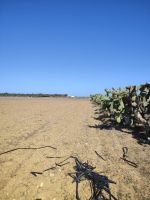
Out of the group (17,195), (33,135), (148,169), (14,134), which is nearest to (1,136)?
(14,134)

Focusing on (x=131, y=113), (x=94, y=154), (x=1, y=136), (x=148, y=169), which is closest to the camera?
(x=148, y=169)

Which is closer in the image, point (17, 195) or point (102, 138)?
point (17, 195)

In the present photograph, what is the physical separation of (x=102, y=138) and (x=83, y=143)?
104 cm

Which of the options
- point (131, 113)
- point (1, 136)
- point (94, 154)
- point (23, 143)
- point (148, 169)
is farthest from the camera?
point (131, 113)

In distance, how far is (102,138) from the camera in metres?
7.79

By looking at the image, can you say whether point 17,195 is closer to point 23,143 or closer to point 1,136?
point 23,143

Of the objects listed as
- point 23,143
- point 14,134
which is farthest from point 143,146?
point 14,134

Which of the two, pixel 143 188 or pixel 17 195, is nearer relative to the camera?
pixel 17 195

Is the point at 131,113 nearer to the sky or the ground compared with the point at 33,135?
nearer to the sky

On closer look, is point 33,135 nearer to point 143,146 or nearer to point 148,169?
point 143,146

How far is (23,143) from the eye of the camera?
668 cm

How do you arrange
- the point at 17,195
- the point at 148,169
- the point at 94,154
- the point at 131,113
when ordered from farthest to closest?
1. the point at 131,113
2. the point at 94,154
3. the point at 148,169
4. the point at 17,195

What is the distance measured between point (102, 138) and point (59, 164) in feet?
9.83

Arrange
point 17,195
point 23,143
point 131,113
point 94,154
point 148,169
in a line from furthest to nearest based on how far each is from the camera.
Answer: point 131,113, point 23,143, point 94,154, point 148,169, point 17,195
